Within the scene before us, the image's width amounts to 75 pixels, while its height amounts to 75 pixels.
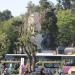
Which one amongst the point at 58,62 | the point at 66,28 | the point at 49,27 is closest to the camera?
the point at 58,62

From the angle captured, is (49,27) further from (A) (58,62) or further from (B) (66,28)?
(A) (58,62)

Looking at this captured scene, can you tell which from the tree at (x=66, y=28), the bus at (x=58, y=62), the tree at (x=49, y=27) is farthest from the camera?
the tree at (x=49, y=27)

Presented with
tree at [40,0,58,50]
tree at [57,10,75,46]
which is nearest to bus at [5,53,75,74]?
tree at [57,10,75,46]

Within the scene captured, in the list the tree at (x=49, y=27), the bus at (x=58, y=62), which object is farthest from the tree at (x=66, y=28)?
the bus at (x=58, y=62)

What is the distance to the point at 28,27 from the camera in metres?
59.9

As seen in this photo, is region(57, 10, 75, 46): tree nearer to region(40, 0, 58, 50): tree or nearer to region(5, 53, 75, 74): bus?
region(40, 0, 58, 50): tree

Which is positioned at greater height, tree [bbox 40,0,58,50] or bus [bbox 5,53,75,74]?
tree [bbox 40,0,58,50]

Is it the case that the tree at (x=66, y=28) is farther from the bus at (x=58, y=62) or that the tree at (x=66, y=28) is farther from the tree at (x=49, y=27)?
the bus at (x=58, y=62)

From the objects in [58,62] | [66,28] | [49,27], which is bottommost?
[58,62]

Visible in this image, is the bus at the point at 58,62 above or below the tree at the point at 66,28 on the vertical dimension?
below

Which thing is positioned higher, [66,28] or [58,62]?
[66,28]

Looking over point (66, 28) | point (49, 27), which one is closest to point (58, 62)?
point (66, 28)

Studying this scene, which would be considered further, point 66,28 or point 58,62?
point 66,28

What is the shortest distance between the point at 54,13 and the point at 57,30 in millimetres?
3977
